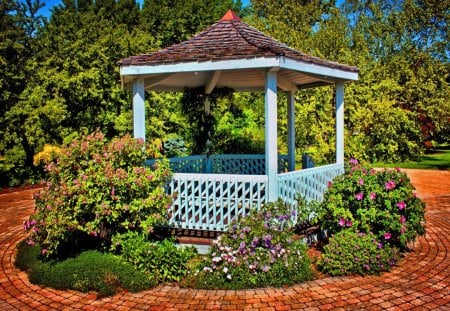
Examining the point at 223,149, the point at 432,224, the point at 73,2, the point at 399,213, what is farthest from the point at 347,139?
the point at 73,2

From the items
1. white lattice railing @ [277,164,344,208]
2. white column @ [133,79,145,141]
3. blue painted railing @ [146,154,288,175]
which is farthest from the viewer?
blue painted railing @ [146,154,288,175]

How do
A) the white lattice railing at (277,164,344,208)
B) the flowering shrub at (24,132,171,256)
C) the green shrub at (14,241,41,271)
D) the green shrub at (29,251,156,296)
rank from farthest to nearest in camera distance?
the white lattice railing at (277,164,344,208) < the green shrub at (14,241,41,271) < the flowering shrub at (24,132,171,256) < the green shrub at (29,251,156,296)

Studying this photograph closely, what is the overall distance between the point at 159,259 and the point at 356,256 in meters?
2.84

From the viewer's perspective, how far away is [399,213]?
21.0 ft

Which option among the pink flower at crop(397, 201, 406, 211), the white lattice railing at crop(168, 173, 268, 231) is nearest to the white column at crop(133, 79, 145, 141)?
the white lattice railing at crop(168, 173, 268, 231)

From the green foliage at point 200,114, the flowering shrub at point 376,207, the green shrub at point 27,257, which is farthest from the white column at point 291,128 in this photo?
the green shrub at point 27,257

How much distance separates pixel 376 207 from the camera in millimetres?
6395

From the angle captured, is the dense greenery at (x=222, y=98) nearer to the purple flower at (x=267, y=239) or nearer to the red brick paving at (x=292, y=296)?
the purple flower at (x=267, y=239)

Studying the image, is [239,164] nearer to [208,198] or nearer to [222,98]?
[222,98]

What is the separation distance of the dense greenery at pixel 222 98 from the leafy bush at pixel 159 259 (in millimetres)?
4409

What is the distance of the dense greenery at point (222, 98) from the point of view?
14906 millimetres

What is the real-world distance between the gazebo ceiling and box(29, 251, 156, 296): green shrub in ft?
10.9

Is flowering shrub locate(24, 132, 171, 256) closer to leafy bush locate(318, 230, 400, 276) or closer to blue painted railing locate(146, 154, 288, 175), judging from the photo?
leafy bush locate(318, 230, 400, 276)

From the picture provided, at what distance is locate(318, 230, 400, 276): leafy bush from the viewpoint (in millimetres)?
5758
